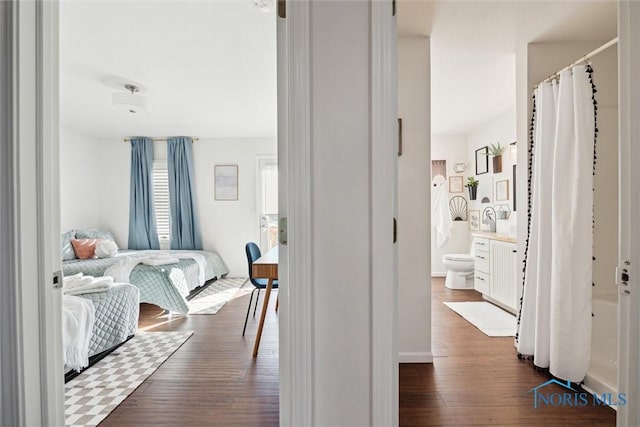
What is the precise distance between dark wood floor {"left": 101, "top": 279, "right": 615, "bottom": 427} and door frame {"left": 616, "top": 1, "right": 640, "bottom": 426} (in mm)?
871

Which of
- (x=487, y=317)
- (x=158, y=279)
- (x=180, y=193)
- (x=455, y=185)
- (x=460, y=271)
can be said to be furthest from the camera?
(x=180, y=193)

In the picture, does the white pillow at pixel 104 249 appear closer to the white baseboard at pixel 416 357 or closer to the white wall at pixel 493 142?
the white baseboard at pixel 416 357

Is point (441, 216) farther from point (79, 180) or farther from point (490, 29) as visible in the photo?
point (79, 180)

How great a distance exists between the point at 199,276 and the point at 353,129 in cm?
442

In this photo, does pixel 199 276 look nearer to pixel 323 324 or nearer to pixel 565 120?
pixel 323 324

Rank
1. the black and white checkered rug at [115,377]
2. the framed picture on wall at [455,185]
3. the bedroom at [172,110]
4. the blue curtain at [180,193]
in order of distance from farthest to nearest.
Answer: the blue curtain at [180,193] < the framed picture on wall at [455,185] < the bedroom at [172,110] < the black and white checkered rug at [115,377]

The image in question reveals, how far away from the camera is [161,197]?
601cm

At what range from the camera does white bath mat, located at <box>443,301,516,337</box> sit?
314 centimetres

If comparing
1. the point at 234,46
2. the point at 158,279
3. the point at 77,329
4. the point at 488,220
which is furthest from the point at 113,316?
the point at 488,220

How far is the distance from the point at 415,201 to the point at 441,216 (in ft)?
10.8

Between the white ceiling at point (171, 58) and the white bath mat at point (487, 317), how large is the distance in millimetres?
3169

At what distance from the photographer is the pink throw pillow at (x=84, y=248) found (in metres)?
4.72

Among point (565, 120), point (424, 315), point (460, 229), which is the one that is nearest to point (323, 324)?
point (424, 315)

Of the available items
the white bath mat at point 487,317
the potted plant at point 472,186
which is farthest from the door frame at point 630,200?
the potted plant at point 472,186
